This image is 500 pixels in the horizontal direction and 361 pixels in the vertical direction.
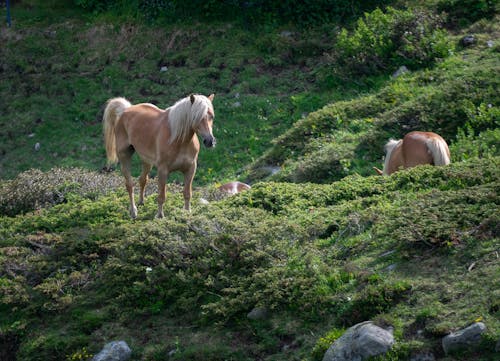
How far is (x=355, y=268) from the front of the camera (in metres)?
8.53

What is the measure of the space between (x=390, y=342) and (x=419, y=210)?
2.37 metres

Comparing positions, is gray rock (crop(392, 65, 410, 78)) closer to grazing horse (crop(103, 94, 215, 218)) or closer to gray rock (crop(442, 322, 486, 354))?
grazing horse (crop(103, 94, 215, 218))

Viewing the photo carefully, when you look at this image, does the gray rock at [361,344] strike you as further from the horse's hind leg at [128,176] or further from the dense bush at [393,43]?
the dense bush at [393,43]

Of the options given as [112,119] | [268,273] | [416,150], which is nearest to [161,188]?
[112,119]

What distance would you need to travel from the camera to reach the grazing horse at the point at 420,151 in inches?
479

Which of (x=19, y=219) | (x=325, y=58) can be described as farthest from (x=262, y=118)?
(x=19, y=219)

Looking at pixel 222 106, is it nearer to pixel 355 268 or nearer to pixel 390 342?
pixel 355 268

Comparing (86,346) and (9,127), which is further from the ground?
(86,346)

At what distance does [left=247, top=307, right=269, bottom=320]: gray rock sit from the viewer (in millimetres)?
8383

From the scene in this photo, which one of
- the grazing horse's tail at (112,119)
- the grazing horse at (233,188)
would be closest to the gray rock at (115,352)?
A: the grazing horse's tail at (112,119)

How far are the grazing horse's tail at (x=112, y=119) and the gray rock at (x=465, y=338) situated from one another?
6.62 m

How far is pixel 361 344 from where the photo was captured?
717 centimetres

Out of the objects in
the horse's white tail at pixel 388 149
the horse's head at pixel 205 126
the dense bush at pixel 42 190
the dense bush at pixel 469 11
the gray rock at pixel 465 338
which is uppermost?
the horse's head at pixel 205 126

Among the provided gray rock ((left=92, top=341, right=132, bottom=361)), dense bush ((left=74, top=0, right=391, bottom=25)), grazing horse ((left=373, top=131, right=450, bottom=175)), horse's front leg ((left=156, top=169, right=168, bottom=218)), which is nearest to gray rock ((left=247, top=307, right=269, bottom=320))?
gray rock ((left=92, top=341, right=132, bottom=361))
